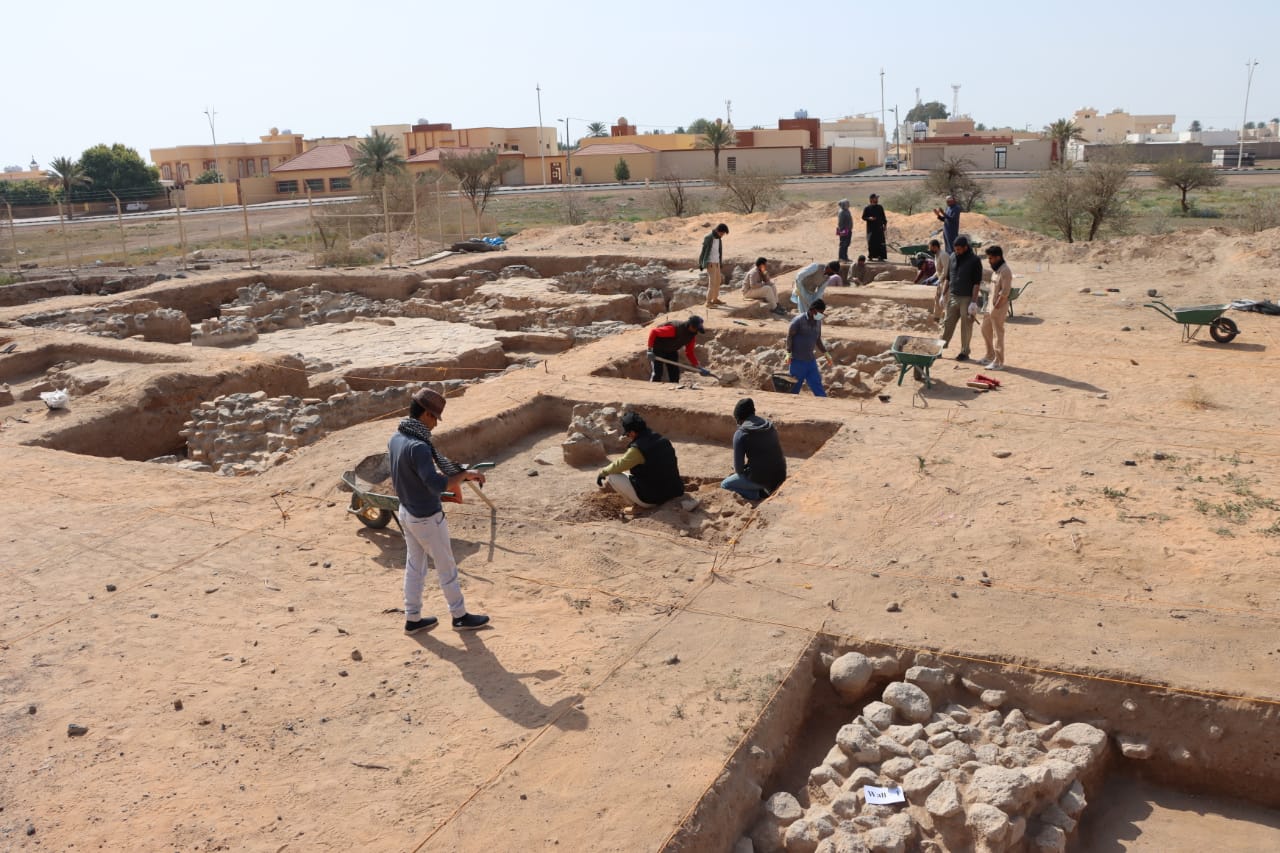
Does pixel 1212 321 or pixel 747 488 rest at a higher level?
pixel 1212 321

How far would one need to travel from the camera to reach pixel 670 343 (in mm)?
11516

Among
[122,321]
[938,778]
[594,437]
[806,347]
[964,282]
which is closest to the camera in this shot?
[938,778]

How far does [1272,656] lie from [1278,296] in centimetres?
1247

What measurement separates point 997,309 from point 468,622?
7421 mm

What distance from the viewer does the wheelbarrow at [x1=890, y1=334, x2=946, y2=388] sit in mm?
10273

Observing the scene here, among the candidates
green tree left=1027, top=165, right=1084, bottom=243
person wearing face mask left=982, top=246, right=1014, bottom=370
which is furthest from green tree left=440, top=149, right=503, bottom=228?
person wearing face mask left=982, top=246, right=1014, bottom=370

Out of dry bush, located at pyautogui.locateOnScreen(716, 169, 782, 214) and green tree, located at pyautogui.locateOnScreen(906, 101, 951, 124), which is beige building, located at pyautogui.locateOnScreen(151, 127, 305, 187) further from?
green tree, located at pyautogui.locateOnScreen(906, 101, 951, 124)

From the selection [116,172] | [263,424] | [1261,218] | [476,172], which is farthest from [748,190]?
[116,172]

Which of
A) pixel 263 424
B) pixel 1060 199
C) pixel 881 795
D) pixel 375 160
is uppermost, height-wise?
pixel 375 160

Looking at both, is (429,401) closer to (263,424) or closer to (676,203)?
(263,424)

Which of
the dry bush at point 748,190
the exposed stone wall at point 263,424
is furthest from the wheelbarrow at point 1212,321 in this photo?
the dry bush at point 748,190

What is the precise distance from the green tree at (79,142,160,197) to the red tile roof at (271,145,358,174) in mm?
7932

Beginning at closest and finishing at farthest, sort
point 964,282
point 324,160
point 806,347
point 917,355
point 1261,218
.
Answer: point 917,355, point 806,347, point 964,282, point 1261,218, point 324,160

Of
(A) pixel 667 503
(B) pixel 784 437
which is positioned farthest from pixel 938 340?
(A) pixel 667 503
